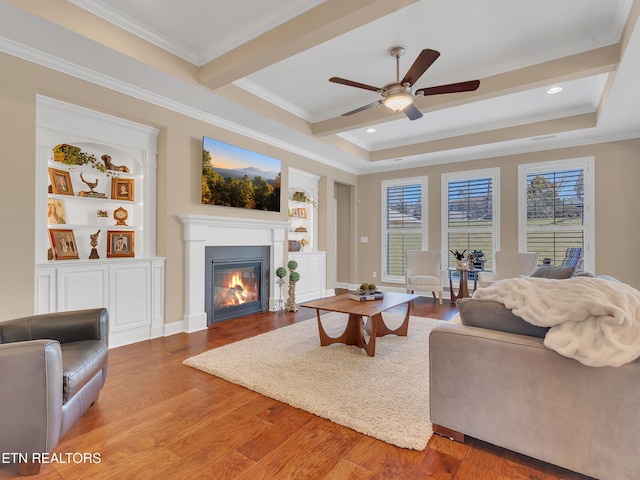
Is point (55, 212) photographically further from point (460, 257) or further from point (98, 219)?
point (460, 257)

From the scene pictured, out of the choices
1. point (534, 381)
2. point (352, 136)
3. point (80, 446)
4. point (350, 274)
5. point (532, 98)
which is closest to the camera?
point (534, 381)

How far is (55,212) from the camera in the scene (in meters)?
3.17

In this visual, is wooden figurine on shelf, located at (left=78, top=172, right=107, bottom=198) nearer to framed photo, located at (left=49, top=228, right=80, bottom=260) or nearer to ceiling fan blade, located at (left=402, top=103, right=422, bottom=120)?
framed photo, located at (left=49, top=228, right=80, bottom=260)

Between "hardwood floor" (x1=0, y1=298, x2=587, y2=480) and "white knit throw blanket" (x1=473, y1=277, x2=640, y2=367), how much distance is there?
0.67m

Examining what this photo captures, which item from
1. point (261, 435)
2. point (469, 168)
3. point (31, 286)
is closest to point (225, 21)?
point (31, 286)

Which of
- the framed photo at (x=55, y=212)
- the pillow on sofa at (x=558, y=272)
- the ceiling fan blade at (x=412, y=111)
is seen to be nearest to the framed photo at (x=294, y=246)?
the ceiling fan blade at (x=412, y=111)

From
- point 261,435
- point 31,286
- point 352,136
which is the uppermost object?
point 352,136

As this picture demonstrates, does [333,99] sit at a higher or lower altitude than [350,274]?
higher

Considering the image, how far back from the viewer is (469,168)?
614cm

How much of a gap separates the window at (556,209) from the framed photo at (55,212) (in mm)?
6419

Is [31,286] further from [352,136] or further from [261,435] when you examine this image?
[352,136]

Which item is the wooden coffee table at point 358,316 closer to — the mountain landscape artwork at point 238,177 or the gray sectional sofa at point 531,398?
the gray sectional sofa at point 531,398

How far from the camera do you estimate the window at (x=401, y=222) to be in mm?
6688

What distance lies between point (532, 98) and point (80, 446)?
5.53 meters
